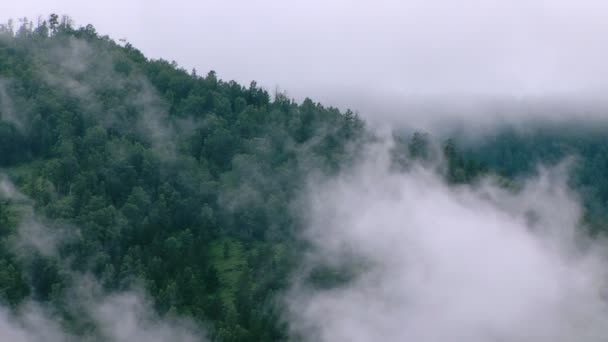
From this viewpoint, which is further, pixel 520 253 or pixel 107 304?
pixel 520 253

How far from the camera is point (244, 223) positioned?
13038 cm

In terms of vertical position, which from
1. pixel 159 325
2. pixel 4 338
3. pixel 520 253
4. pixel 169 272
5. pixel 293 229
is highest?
pixel 520 253

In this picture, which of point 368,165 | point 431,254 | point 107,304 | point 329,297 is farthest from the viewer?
point 368,165

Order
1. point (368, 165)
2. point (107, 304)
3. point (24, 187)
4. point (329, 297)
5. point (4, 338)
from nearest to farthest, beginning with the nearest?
point (4, 338) < point (107, 304) < point (329, 297) < point (24, 187) < point (368, 165)

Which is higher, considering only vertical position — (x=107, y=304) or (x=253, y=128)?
(x=253, y=128)

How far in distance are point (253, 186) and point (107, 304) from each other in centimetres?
3648

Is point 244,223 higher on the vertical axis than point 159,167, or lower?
lower

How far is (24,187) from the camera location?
402ft

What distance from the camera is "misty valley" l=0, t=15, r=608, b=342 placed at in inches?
4149

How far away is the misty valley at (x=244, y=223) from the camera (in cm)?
10538

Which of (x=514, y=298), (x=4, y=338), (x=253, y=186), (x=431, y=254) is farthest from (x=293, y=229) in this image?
(x=4, y=338)

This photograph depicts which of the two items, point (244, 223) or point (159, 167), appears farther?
point (159, 167)

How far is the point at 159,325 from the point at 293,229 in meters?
33.4

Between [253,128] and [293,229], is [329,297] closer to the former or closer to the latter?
[293,229]
